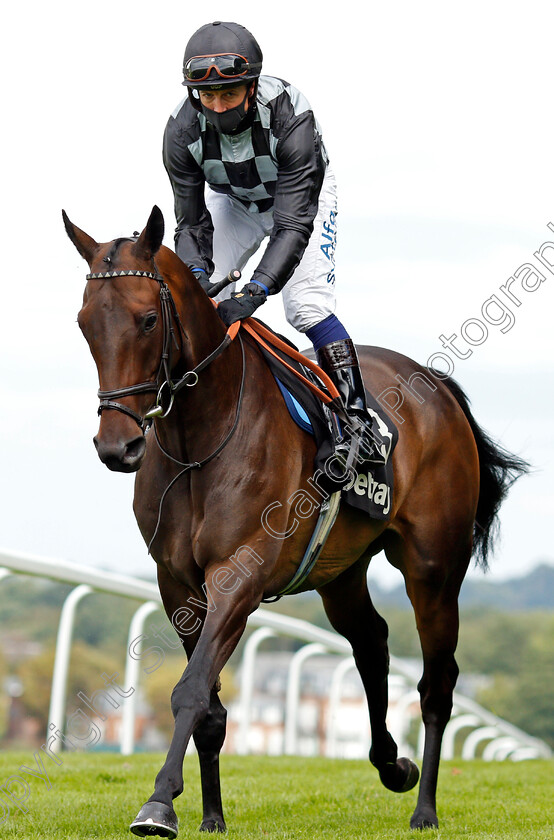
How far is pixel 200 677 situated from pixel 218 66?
2.40m

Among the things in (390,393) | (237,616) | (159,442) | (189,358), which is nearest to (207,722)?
(237,616)

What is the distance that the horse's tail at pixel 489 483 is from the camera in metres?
6.41

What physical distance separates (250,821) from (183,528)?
1586 mm

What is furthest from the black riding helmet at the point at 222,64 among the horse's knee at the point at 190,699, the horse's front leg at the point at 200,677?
the horse's knee at the point at 190,699

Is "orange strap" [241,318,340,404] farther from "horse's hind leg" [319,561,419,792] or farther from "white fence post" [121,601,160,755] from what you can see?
"white fence post" [121,601,160,755]

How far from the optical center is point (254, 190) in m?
4.89

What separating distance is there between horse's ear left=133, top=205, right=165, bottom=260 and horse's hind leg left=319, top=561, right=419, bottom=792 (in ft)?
7.95

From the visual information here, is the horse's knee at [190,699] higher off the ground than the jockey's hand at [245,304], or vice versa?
the jockey's hand at [245,304]

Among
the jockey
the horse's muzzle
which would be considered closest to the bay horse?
the horse's muzzle

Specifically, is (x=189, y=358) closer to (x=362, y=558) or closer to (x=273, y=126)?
(x=273, y=126)

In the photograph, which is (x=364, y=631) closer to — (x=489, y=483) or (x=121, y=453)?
(x=489, y=483)

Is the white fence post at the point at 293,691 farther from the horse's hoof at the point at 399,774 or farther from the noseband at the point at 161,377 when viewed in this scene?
the noseband at the point at 161,377

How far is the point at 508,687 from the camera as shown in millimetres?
99000

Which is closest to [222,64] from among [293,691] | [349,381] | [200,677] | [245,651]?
[349,381]
